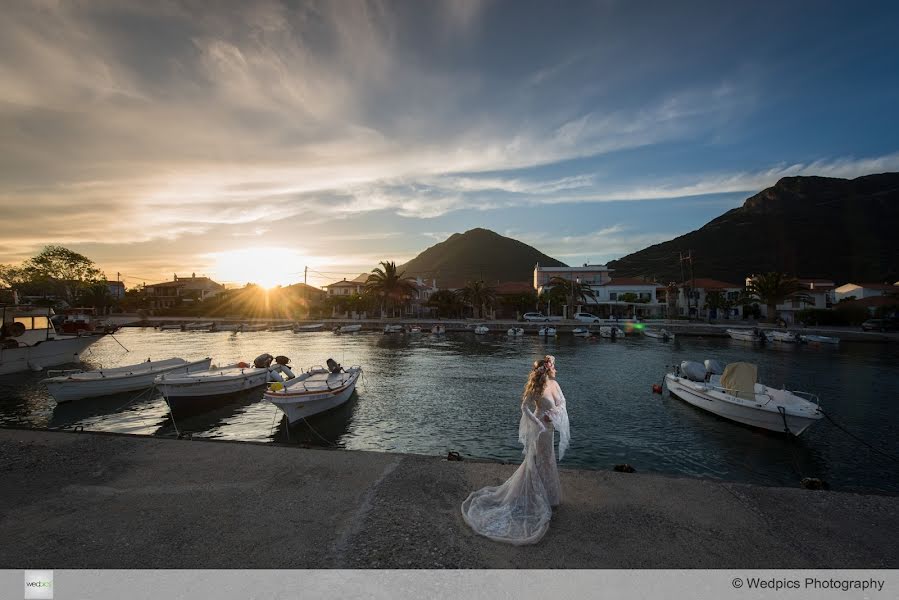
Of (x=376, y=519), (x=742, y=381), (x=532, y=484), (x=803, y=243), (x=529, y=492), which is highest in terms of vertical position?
(x=803, y=243)

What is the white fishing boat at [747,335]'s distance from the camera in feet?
177

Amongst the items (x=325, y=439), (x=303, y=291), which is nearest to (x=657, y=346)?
(x=325, y=439)

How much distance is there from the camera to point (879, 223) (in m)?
171

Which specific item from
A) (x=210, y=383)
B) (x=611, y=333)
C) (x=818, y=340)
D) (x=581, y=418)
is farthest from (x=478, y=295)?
(x=210, y=383)

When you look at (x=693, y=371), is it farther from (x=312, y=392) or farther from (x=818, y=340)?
(x=818, y=340)

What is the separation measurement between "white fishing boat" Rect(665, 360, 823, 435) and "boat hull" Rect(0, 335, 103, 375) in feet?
146

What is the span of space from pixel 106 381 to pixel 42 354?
19025mm

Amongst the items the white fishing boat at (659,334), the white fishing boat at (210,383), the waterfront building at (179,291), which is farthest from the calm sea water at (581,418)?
the waterfront building at (179,291)

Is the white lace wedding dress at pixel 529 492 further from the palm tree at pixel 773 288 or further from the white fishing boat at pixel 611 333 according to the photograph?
the palm tree at pixel 773 288

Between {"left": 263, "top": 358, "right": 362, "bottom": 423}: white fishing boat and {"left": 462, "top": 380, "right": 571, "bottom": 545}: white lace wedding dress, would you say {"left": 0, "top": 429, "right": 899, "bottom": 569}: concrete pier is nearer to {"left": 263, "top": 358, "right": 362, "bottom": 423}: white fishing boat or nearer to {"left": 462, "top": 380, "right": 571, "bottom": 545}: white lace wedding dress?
{"left": 462, "top": 380, "right": 571, "bottom": 545}: white lace wedding dress

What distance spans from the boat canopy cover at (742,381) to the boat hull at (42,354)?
45219 mm

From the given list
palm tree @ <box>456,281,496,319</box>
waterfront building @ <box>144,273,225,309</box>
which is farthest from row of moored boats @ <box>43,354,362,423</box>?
waterfront building @ <box>144,273,225,309</box>
